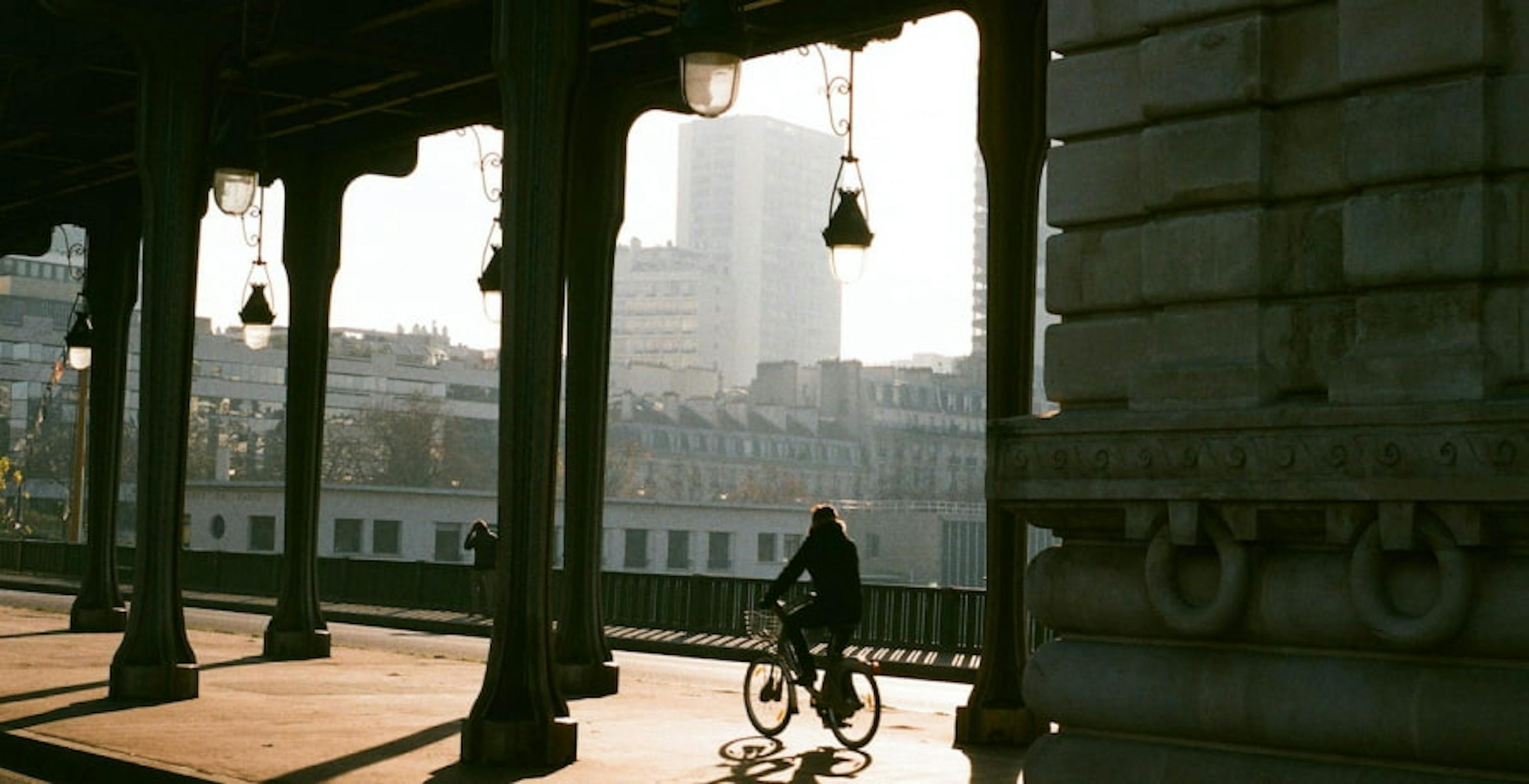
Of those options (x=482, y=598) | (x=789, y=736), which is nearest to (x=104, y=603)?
(x=482, y=598)

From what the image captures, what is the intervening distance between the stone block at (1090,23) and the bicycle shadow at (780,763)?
6.52 metres

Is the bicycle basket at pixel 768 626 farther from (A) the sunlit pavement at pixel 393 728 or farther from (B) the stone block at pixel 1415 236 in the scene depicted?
(B) the stone block at pixel 1415 236

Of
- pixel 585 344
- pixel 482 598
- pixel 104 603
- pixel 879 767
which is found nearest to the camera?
pixel 879 767

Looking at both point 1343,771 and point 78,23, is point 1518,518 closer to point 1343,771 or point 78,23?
Answer: point 1343,771

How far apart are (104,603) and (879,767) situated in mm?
17567

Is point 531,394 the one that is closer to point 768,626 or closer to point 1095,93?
point 768,626

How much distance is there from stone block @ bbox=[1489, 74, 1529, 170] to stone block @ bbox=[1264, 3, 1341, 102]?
2.27ft

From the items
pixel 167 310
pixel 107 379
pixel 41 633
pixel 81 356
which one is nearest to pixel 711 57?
pixel 167 310

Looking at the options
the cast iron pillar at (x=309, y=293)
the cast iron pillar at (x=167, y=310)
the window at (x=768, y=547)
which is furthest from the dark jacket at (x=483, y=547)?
the window at (x=768, y=547)

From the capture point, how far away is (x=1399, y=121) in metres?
7.92

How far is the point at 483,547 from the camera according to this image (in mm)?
36156

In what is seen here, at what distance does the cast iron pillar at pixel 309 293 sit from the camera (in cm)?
2430

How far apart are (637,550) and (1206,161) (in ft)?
370

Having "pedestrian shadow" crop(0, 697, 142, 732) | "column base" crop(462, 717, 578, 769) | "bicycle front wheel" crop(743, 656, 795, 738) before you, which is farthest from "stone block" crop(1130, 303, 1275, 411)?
"pedestrian shadow" crop(0, 697, 142, 732)
